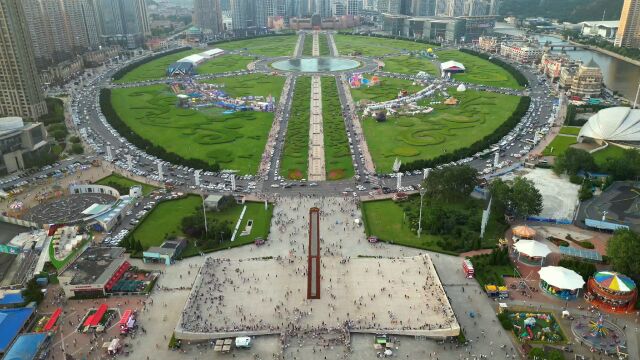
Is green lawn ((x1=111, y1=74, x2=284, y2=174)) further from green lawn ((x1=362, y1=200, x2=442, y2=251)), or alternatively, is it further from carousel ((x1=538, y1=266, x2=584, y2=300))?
carousel ((x1=538, y1=266, x2=584, y2=300))

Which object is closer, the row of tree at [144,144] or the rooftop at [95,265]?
the rooftop at [95,265]

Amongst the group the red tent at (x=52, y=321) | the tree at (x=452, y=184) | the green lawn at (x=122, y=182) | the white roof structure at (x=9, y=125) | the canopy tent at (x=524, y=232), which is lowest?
the red tent at (x=52, y=321)

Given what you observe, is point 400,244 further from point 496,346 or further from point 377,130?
point 377,130

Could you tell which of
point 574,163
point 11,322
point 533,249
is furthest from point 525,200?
point 11,322

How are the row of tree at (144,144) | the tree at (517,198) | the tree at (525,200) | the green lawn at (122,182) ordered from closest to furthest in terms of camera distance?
the tree at (525,200) < the tree at (517,198) < the green lawn at (122,182) < the row of tree at (144,144)

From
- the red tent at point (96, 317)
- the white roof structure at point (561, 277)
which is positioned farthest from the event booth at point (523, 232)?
the red tent at point (96, 317)

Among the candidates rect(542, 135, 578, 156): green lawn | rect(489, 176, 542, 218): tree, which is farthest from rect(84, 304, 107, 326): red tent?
rect(542, 135, 578, 156): green lawn

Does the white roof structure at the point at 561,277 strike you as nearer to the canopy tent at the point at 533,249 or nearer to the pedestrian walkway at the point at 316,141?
the canopy tent at the point at 533,249

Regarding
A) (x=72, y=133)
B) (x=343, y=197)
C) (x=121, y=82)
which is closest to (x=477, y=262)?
(x=343, y=197)
